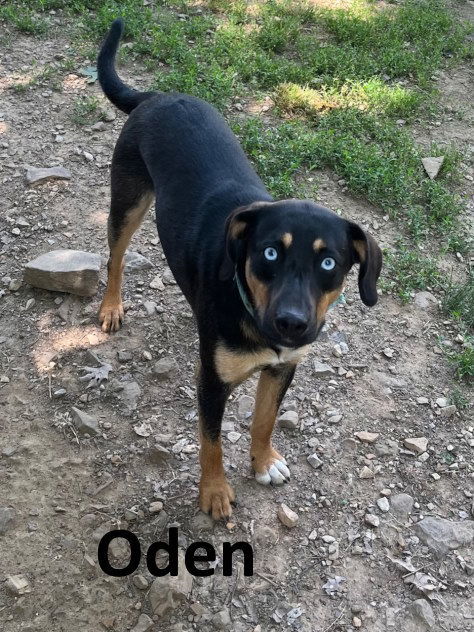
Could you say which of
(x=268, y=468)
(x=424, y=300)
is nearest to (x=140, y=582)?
(x=268, y=468)

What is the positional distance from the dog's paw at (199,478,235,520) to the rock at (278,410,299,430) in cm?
70

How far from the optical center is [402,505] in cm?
409

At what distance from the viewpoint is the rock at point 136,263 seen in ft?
17.6

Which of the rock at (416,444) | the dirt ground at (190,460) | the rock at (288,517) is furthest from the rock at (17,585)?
the rock at (416,444)

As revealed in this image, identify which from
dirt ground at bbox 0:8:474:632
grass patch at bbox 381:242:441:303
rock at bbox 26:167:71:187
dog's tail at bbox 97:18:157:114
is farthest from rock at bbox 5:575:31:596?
rock at bbox 26:167:71:187

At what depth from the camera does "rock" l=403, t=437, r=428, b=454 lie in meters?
4.41

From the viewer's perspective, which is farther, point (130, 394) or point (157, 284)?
point (157, 284)

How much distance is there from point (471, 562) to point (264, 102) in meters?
4.90

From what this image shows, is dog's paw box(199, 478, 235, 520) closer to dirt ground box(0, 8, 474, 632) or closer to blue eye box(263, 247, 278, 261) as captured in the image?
dirt ground box(0, 8, 474, 632)

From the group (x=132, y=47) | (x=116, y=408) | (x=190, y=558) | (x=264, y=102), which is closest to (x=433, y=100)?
(x=264, y=102)

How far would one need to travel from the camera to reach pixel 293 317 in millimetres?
2928

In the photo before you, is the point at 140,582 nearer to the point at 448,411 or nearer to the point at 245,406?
the point at 245,406

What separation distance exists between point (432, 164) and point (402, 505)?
3.66 meters

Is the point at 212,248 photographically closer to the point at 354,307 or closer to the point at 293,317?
the point at 293,317
